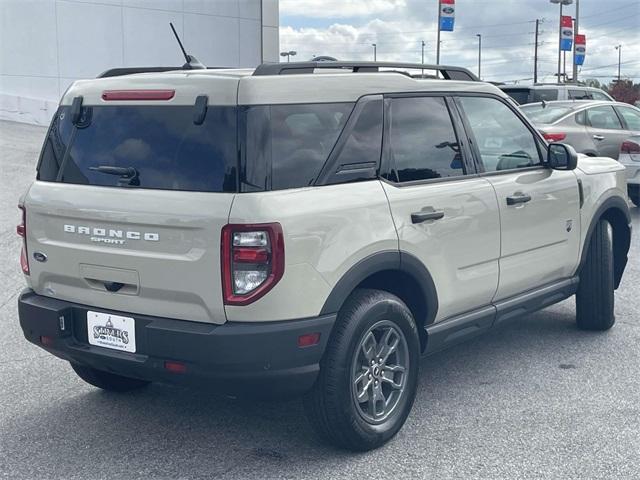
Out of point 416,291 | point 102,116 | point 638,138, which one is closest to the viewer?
point 102,116

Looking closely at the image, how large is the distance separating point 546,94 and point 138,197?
15.0 meters

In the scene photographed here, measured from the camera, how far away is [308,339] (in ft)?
12.4

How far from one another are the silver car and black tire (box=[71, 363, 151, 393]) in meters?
9.36

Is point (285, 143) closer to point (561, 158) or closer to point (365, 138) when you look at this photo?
point (365, 138)

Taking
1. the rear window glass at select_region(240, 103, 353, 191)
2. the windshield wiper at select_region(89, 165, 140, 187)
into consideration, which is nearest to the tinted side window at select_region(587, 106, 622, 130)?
the rear window glass at select_region(240, 103, 353, 191)

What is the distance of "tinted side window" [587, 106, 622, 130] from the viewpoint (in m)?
13.4

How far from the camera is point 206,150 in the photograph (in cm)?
379

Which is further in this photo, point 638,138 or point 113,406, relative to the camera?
point 638,138

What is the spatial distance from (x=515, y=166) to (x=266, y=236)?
2364 millimetres

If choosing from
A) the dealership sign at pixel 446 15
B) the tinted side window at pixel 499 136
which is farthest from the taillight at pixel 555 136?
the dealership sign at pixel 446 15

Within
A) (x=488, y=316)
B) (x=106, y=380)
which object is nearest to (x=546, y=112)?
(x=488, y=316)

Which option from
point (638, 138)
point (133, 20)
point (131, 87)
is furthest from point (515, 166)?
point (133, 20)

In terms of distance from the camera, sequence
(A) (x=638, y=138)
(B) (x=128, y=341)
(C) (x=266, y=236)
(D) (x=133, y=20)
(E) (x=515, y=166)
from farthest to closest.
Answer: (D) (x=133, y=20) < (A) (x=638, y=138) < (E) (x=515, y=166) < (B) (x=128, y=341) < (C) (x=266, y=236)

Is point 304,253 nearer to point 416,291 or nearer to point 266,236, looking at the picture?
point 266,236
